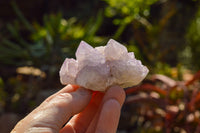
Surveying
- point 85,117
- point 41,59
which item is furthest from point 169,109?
point 41,59

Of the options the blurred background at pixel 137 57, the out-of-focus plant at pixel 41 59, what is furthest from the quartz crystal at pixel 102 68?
the out-of-focus plant at pixel 41 59

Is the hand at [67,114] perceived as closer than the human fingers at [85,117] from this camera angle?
Yes

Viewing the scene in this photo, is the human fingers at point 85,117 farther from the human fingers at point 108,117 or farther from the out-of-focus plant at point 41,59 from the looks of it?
the out-of-focus plant at point 41,59

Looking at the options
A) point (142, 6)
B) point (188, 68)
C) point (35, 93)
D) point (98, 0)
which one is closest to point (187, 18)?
point (188, 68)

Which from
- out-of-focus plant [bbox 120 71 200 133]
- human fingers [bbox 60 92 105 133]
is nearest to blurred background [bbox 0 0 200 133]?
out-of-focus plant [bbox 120 71 200 133]

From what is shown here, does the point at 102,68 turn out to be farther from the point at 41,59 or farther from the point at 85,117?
the point at 41,59

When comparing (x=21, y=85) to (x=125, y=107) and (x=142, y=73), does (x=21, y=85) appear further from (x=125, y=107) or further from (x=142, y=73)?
(x=142, y=73)

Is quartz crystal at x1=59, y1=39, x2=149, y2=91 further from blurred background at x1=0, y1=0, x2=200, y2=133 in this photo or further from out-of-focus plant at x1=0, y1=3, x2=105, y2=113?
out-of-focus plant at x1=0, y1=3, x2=105, y2=113
